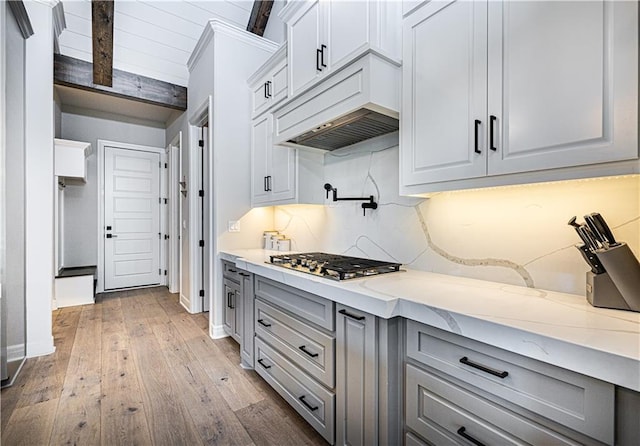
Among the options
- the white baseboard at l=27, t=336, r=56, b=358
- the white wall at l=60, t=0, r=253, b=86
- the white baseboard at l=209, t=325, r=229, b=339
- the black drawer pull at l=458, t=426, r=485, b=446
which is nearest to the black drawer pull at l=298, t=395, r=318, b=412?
the black drawer pull at l=458, t=426, r=485, b=446

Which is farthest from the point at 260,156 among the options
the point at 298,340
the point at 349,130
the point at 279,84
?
the point at 298,340

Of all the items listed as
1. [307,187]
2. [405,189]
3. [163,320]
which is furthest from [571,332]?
[163,320]

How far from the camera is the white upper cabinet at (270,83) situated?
8.60 ft

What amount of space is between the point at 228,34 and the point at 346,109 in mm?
2230

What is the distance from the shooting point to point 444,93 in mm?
1423

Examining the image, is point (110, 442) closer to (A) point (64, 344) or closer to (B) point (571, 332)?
(A) point (64, 344)

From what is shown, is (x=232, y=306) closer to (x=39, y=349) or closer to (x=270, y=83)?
(x=39, y=349)

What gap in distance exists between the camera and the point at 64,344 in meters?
3.03

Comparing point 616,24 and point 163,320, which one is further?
point 163,320

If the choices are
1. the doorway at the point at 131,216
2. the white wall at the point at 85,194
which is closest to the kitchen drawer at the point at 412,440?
the doorway at the point at 131,216

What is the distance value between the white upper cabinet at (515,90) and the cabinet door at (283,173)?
1.20 meters

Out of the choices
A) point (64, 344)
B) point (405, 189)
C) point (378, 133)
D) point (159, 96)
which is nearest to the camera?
point (405, 189)

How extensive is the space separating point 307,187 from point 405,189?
1139mm

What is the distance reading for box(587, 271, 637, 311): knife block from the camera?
106 centimetres
